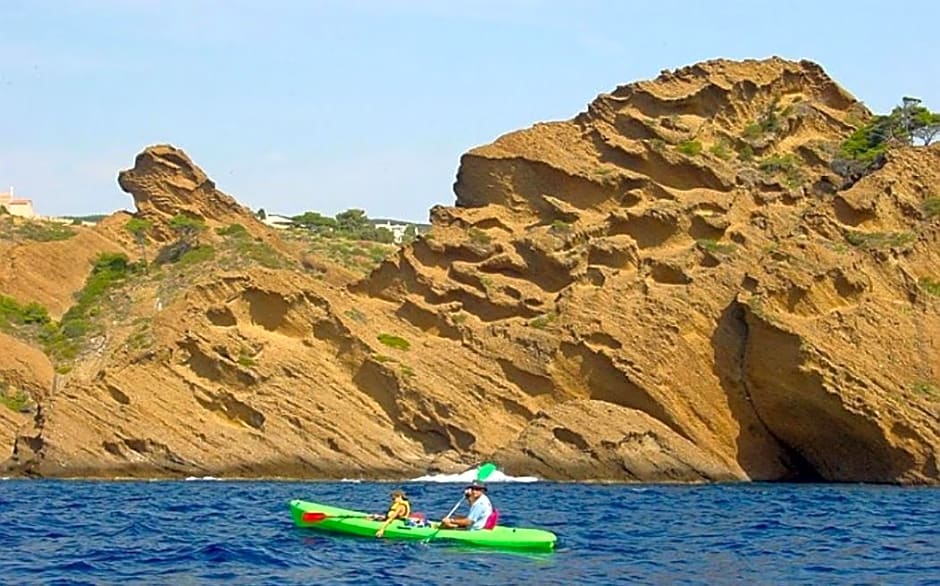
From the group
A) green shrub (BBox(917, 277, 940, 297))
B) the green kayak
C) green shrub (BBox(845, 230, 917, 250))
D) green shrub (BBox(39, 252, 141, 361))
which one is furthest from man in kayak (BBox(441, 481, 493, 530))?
green shrub (BBox(39, 252, 141, 361))

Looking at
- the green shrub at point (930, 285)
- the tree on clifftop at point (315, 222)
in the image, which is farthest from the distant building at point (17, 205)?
the green shrub at point (930, 285)

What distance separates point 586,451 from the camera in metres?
66.9

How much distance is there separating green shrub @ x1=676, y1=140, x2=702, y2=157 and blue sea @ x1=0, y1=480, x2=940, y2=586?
2469 cm

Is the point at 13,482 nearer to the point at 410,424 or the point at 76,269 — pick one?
the point at 410,424

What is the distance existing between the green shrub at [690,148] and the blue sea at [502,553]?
24.7m

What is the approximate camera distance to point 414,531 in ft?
129

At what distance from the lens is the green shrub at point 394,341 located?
244 feet

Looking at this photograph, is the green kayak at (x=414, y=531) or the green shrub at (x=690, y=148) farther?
the green shrub at (x=690, y=148)

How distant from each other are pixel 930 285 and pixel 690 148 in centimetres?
1585

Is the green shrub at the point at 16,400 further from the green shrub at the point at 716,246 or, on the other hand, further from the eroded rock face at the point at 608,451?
the green shrub at the point at 716,246

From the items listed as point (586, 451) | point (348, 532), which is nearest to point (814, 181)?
point (586, 451)

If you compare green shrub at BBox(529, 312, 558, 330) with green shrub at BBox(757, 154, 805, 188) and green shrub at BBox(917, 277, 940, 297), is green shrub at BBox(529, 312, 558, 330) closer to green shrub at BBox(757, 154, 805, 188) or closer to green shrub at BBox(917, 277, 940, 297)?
green shrub at BBox(757, 154, 805, 188)

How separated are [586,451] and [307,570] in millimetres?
34071

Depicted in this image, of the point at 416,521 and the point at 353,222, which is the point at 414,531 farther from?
the point at 353,222
